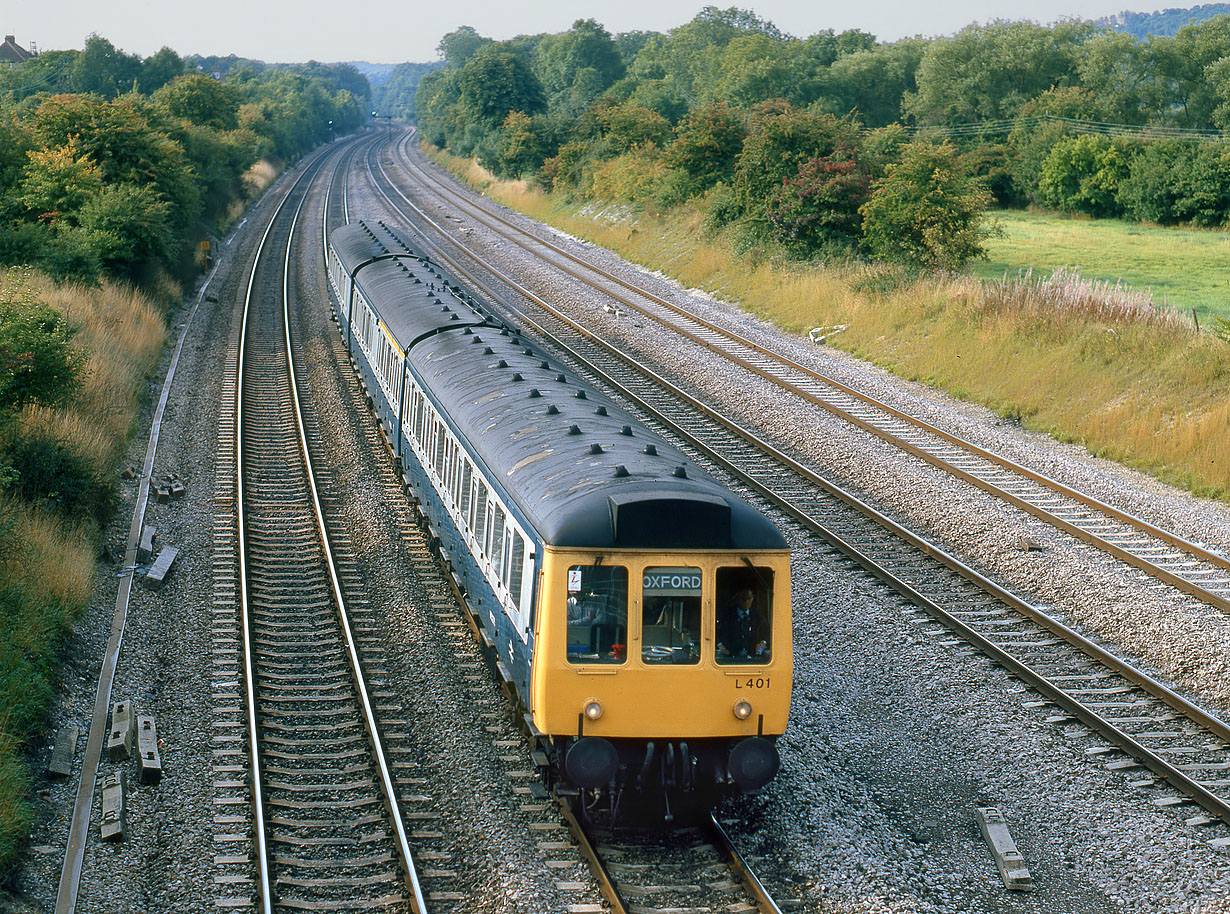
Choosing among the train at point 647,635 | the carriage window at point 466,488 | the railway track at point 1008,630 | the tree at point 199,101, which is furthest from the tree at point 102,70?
the train at point 647,635

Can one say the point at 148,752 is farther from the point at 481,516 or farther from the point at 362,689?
the point at 481,516

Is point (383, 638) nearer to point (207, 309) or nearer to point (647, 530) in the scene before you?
point (647, 530)

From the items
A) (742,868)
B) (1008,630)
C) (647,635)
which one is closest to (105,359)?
(647,635)

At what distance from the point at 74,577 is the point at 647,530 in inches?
294

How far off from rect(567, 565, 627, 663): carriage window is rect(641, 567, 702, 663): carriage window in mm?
164

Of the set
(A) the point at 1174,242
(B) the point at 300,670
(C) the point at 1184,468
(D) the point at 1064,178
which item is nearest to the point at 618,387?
(C) the point at 1184,468

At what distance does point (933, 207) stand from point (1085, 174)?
101 ft

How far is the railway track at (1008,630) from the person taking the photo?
9.38 meters

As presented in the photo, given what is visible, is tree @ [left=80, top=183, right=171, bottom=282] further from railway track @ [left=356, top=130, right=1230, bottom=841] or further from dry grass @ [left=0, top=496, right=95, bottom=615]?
dry grass @ [left=0, top=496, right=95, bottom=615]

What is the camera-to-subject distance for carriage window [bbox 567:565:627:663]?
25.6 feet

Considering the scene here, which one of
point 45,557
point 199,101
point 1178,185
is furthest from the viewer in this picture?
point 199,101

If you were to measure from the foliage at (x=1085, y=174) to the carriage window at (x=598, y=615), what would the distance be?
51.6 meters

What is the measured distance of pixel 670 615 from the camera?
25.9ft


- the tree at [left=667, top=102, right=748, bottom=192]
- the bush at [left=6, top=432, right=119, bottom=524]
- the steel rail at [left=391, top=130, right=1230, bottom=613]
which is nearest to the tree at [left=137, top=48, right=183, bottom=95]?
the tree at [left=667, top=102, right=748, bottom=192]
